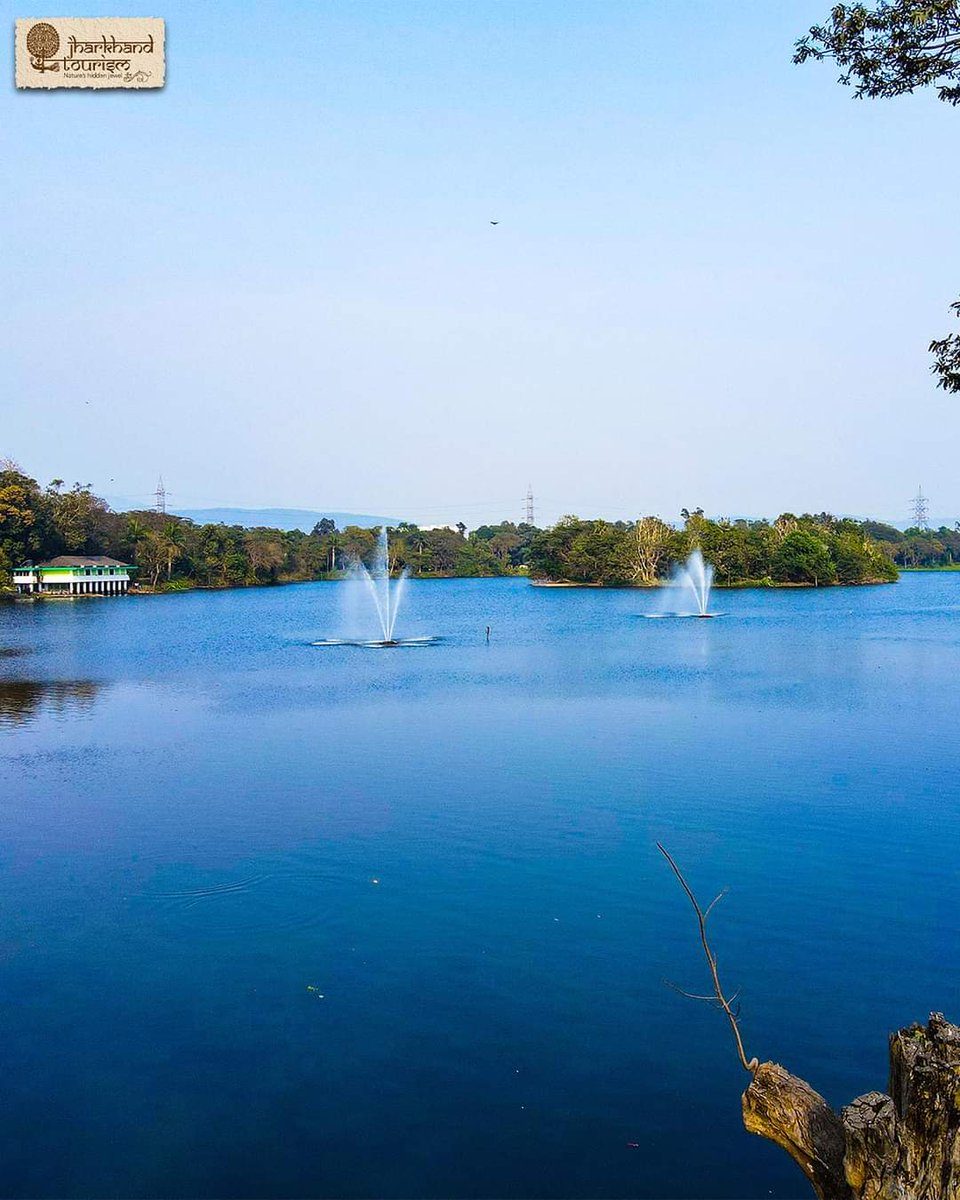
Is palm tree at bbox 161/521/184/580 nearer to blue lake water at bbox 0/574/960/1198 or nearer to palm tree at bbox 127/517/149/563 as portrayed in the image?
palm tree at bbox 127/517/149/563

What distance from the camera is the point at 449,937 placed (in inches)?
387

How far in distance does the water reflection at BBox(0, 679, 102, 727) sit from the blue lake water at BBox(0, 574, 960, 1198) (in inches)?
35.9

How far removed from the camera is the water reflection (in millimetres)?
23781

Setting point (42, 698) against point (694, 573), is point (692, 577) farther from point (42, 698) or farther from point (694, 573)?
point (42, 698)

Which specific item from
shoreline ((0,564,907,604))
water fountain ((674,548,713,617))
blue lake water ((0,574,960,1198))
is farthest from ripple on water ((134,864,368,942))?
water fountain ((674,548,713,617))

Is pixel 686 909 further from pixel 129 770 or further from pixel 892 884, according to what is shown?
pixel 129 770

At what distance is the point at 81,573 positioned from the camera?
8162 centimetres

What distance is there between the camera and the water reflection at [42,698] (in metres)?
23.8

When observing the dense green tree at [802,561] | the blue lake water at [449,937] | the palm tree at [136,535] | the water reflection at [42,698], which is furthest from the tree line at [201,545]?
the blue lake water at [449,937]

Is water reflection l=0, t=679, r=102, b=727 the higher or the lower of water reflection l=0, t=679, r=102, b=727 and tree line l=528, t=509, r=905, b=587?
the lower

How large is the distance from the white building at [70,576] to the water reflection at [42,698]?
53761 mm

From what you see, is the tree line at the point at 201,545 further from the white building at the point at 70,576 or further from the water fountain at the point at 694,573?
the water fountain at the point at 694,573

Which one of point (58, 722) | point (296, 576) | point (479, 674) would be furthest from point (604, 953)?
point (296, 576)

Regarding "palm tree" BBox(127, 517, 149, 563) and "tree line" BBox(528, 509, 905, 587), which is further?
"palm tree" BBox(127, 517, 149, 563)
